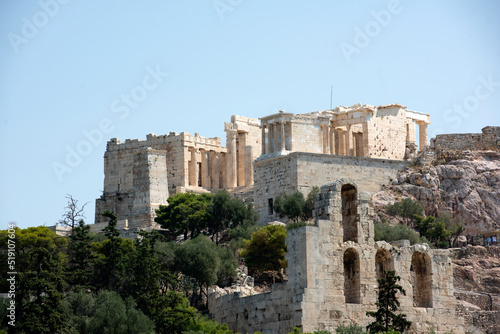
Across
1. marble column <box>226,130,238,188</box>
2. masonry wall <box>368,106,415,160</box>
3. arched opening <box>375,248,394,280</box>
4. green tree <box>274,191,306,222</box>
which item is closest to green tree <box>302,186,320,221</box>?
green tree <box>274,191,306,222</box>

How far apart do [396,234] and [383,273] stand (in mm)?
17669

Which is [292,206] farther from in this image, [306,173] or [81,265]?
[81,265]

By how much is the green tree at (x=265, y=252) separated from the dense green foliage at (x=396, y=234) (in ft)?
17.6

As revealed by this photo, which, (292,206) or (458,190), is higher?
(458,190)

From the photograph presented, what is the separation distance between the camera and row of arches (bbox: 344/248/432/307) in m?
45.4

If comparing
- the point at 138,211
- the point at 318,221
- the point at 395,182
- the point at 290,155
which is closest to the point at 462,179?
the point at 395,182

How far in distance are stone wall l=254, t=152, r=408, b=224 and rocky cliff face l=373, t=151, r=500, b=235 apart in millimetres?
1307

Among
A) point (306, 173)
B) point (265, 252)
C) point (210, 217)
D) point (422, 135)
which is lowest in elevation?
point (265, 252)

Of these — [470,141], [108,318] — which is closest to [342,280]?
[108,318]

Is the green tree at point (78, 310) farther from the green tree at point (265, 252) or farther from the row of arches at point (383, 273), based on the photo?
the green tree at point (265, 252)

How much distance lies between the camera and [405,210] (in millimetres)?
73250

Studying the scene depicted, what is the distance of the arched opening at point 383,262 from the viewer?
46625 mm

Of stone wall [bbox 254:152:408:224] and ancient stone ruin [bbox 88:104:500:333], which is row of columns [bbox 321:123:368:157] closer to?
ancient stone ruin [bbox 88:104:500:333]

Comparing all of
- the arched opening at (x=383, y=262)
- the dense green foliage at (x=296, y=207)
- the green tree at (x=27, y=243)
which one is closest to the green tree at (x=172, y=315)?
the arched opening at (x=383, y=262)
